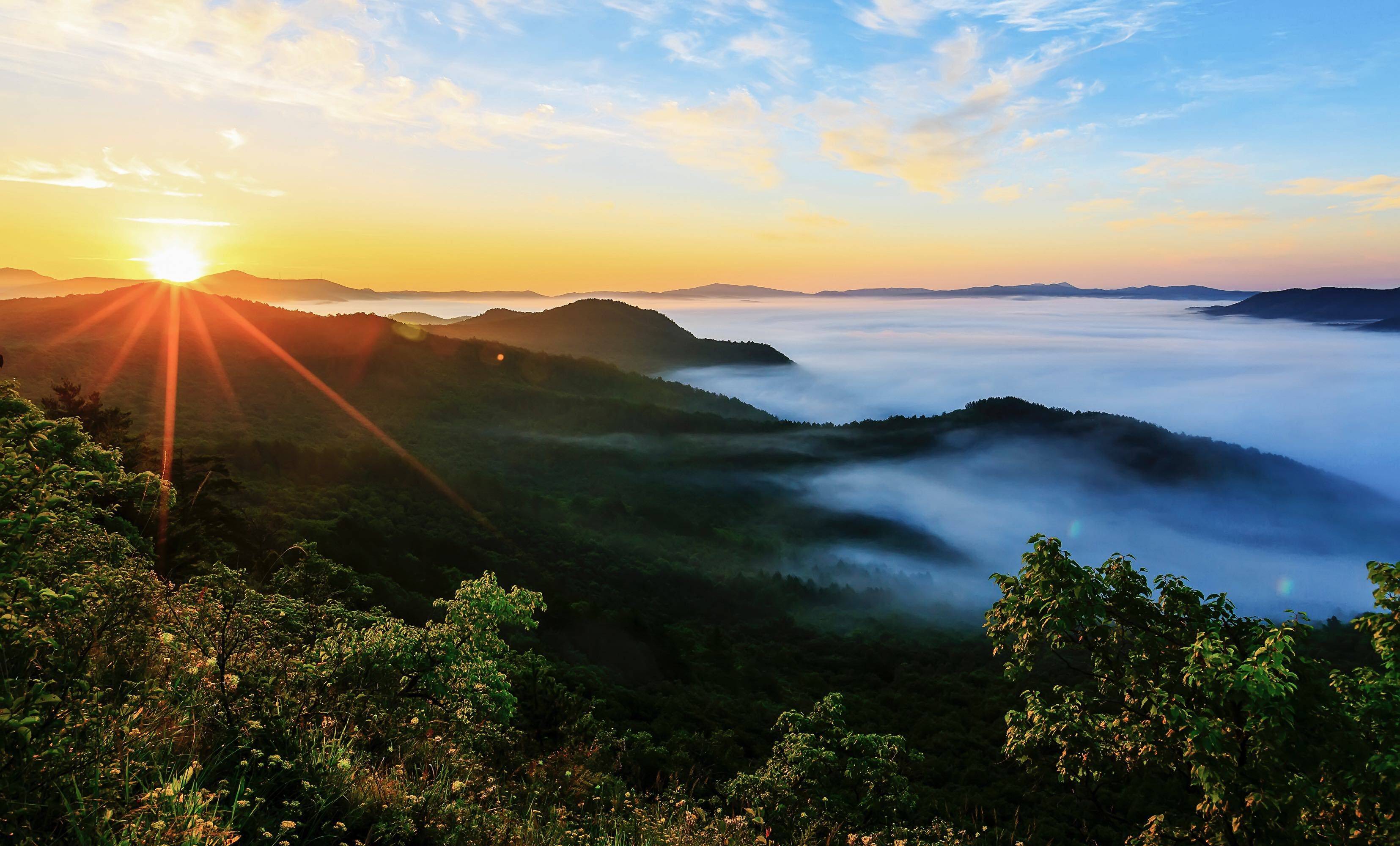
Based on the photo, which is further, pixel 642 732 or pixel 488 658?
pixel 642 732

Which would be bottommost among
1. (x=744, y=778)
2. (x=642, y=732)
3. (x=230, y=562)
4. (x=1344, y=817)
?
(x=642, y=732)

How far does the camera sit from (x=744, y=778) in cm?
1730

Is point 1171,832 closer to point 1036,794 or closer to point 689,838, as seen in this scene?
point 689,838

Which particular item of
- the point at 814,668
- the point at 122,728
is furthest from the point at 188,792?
the point at 814,668

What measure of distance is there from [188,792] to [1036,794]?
5390 centimetres

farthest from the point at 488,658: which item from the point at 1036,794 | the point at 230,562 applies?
the point at 1036,794

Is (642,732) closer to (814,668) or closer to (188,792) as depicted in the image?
(188,792)

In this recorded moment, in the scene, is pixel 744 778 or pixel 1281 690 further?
pixel 744 778

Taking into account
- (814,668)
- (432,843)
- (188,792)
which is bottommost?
(814,668)

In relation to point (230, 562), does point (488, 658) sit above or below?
above

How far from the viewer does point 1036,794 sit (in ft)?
147

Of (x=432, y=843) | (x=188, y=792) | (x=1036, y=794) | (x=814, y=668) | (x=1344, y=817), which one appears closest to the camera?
(x=188, y=792)

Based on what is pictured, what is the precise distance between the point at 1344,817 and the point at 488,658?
1287 centimetres

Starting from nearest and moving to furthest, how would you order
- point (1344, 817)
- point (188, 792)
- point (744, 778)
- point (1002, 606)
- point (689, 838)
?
point (188, 792) → point (689, 838) → point (1344, 817) → point (1002, 606) → point (744, 778)
